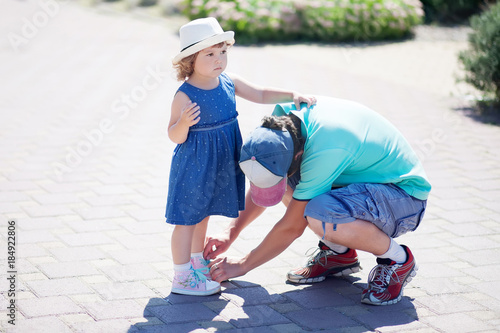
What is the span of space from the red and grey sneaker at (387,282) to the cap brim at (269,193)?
0.64 metres

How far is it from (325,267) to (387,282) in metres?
0.38

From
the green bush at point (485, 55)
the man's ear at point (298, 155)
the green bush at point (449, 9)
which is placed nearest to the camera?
the man's ear at point (298, 155)

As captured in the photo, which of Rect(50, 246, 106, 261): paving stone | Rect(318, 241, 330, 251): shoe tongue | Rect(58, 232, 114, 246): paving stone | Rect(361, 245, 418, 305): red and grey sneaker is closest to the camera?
Rect(361, 245, 418, 305): red and grey sneaker

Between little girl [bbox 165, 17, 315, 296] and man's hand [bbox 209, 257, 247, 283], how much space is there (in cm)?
6

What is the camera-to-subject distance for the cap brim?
9.12ft

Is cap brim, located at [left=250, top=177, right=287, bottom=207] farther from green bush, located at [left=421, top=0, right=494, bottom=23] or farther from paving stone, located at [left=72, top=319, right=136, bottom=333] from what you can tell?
green bush, located at [left=421, top=0, right=494, bottom=23]

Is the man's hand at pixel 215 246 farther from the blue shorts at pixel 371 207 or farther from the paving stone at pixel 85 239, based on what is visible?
the paving stone at pixel 85 239

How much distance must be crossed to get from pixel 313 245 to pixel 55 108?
160 inches

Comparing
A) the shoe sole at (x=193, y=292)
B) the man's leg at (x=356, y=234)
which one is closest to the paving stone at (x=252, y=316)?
the shoe sole at (x=193, y=292)

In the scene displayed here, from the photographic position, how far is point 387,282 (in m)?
3.00

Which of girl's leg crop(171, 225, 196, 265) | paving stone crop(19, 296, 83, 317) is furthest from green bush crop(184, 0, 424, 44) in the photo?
paving stone crop(19, 296, 83, 317)

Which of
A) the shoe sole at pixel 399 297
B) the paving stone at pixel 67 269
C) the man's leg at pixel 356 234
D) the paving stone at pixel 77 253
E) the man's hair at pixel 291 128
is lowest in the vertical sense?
the paving stone at pixel 77 253

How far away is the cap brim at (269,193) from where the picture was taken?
278 centimetres

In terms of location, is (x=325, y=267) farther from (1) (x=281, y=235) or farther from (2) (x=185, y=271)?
(2) (x=185, y=271)
